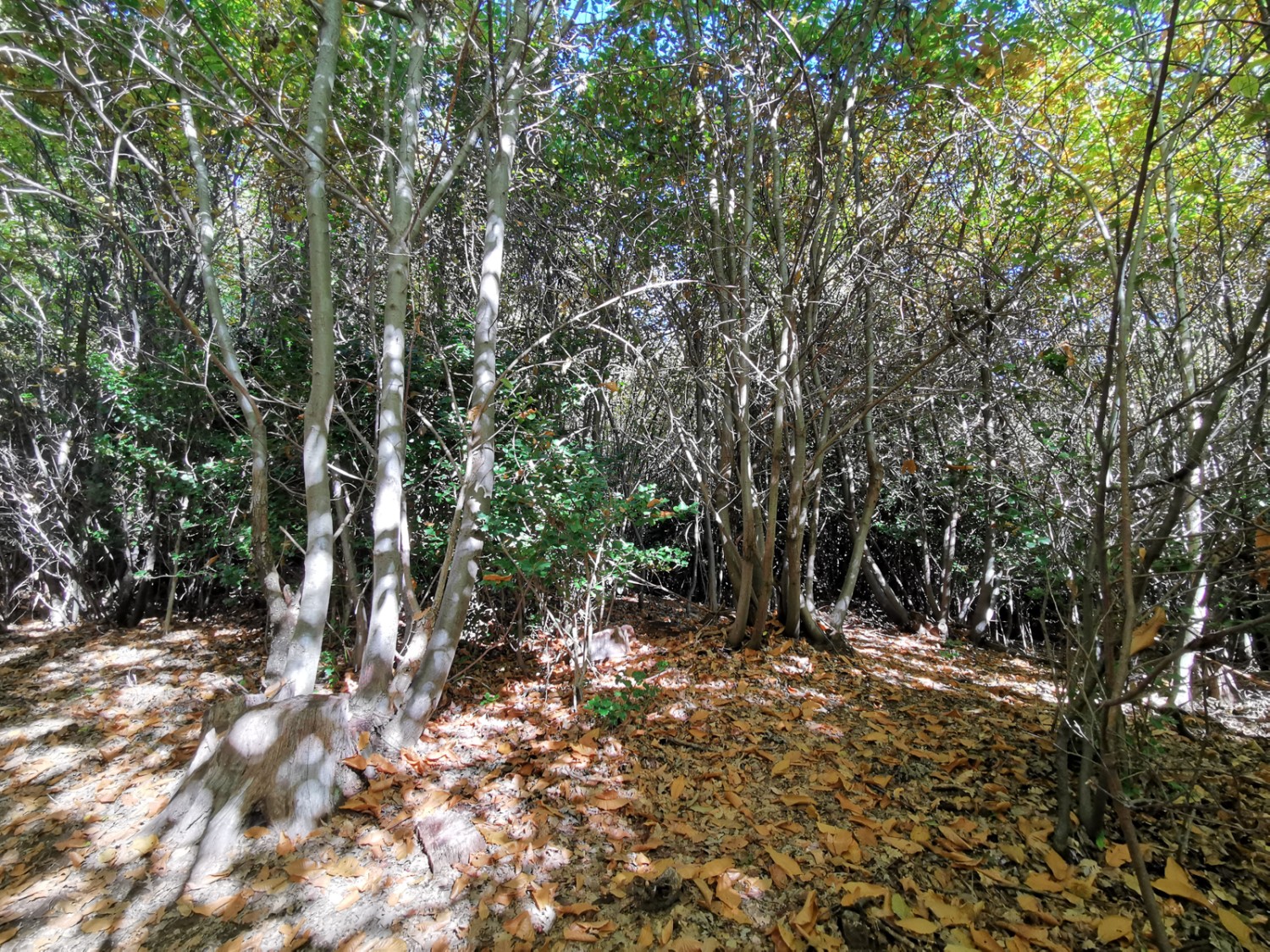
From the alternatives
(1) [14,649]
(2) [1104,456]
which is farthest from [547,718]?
(1) [14,649]

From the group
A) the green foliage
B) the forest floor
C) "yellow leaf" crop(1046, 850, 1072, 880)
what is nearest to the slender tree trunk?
the forest floor

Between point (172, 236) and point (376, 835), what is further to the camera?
point (172, 236)

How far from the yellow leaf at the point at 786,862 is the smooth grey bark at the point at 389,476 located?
6.55ft

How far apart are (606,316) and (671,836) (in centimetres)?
416

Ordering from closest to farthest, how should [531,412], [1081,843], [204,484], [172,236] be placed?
[1081,843], [531,412], [204,484], [172,236]

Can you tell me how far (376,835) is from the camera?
237cm

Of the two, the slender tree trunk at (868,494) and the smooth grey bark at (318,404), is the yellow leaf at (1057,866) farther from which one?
the smooth grey bark at (318,404)

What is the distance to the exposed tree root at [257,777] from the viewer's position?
2311mm

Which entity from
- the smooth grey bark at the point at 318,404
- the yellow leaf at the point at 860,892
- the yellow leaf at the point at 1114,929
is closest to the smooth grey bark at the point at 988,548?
the yellow leaf at the point at 1114,929

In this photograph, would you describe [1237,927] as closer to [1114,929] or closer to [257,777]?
[1114,929]

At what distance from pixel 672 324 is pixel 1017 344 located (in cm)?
319

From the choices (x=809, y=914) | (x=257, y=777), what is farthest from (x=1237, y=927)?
(x=257, y=777)

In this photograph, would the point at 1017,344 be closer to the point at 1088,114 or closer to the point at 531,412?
the point at 1088,114

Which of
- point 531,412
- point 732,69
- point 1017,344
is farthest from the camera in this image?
point 1017,344
